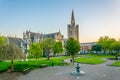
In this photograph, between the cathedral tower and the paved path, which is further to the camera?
the cathedral tower

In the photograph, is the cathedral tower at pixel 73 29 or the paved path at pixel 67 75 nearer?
the paved path at pixel 67 75

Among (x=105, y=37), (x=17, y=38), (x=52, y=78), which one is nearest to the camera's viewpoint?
(x=52, y=78)

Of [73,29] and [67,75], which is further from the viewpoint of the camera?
[73,29]

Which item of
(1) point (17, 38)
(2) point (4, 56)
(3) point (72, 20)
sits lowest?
(2) point (4, 56)

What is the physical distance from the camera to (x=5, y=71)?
33594 mm

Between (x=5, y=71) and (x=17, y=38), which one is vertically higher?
(x=17, y=38)

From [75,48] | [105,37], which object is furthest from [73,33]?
[75,48]

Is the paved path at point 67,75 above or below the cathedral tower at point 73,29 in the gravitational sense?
below

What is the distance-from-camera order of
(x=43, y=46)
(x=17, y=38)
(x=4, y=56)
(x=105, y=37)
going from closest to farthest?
(x=4, y=56)
(x=43, y=46)
(x=17, y=38)
(x=105, y=37)

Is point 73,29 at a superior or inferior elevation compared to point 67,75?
superior

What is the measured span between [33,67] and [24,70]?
5.47m

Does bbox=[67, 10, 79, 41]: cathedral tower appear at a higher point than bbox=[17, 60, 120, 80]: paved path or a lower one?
higher

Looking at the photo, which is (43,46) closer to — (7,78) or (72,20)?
(7,78)

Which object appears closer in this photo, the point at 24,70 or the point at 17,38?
the point at 24,70
